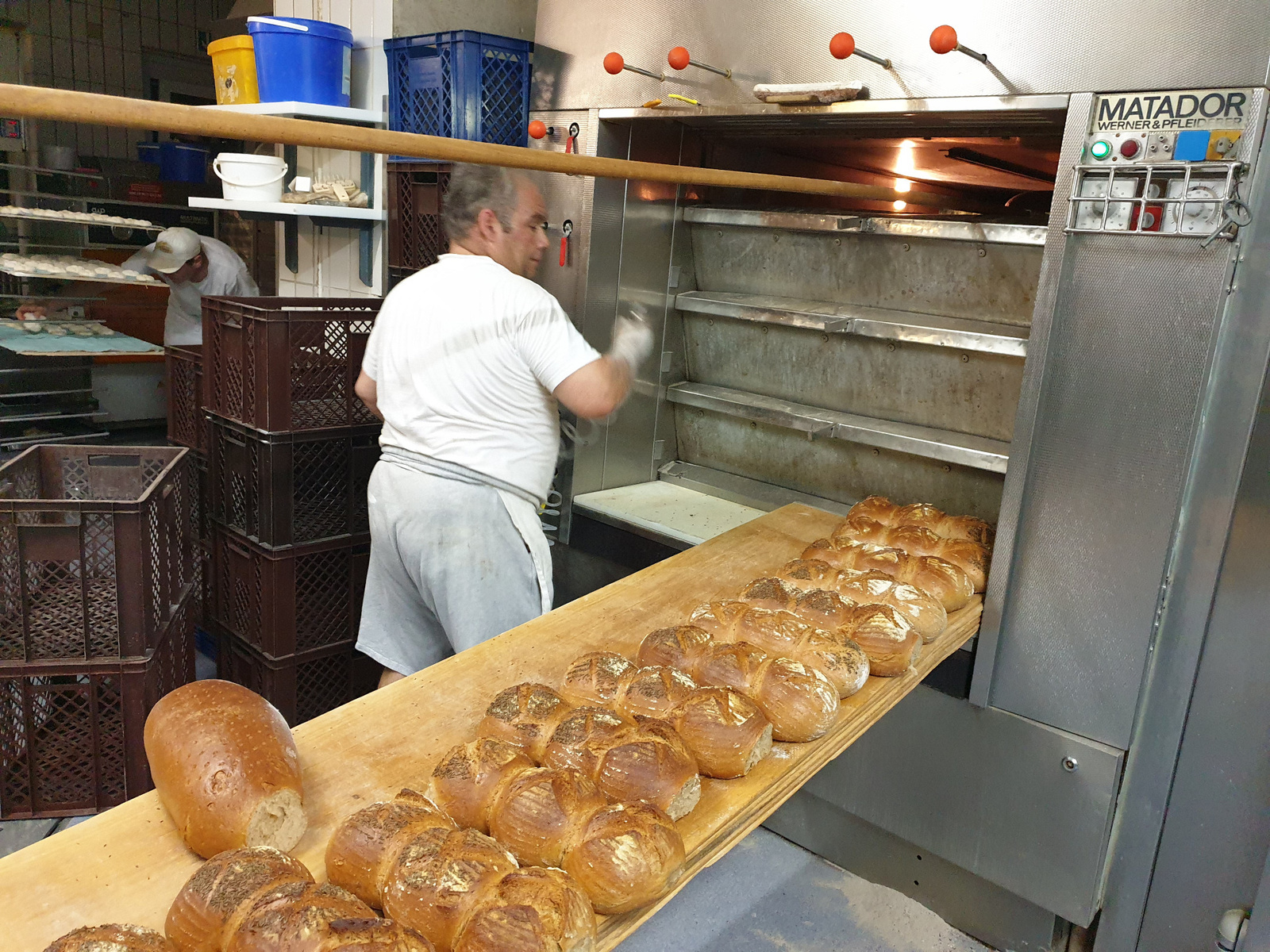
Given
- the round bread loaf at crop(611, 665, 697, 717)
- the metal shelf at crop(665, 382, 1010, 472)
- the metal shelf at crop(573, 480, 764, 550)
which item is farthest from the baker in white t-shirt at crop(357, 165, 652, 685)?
the round bread loaf at crop(611, 665, 697, 717)

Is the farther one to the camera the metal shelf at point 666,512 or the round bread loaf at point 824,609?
the metal shelf at point 666,512

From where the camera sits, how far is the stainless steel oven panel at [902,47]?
166cm

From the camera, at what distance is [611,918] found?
3.63ft

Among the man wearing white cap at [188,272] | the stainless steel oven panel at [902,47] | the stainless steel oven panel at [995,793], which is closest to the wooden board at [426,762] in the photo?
Answer: the stainless steel oven panel at [995,793]

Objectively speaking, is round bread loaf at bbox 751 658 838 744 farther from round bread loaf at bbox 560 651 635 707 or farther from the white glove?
the white glove

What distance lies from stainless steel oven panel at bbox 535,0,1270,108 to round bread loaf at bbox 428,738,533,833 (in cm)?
165

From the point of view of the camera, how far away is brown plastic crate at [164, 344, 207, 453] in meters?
3.18

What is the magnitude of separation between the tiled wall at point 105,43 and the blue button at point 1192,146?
7048 mm

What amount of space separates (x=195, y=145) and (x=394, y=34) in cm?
464

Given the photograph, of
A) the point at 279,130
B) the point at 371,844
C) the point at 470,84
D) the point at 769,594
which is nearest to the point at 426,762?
the point at 371,844

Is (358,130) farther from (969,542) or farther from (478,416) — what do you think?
(969,542)

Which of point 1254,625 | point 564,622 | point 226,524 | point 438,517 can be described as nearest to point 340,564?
point 226,524

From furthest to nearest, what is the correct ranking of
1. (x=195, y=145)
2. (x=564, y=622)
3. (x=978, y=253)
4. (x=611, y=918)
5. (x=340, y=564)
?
(x=195, y=145) < (x=340, y=564) < (x=978, y=253) < (x=564, y=622) < (x=611, y=918)

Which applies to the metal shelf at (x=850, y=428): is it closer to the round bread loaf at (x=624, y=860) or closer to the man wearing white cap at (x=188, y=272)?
the round bread loaf at (x=624, y=860)
